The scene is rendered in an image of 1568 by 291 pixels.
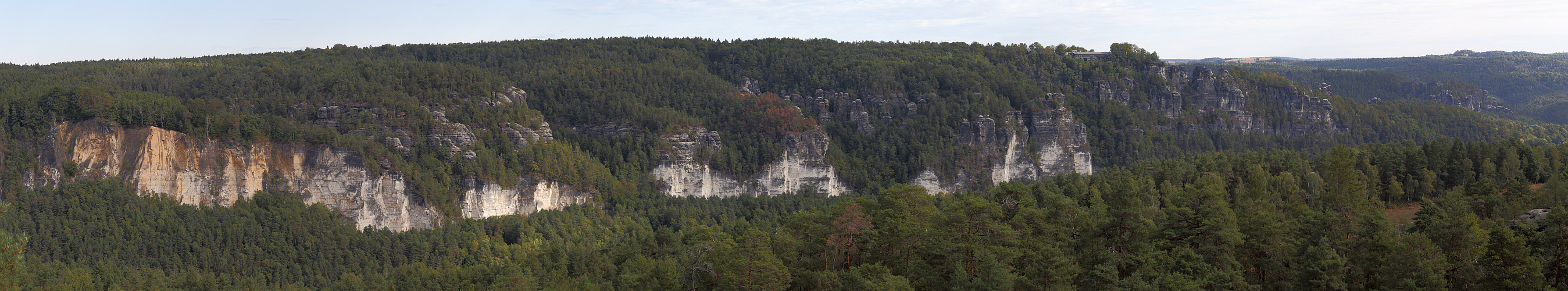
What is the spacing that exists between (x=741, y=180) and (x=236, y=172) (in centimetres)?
5133

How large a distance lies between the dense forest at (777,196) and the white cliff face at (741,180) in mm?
1342

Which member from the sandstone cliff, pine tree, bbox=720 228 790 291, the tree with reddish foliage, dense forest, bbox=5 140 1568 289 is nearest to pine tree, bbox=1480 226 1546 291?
dense forest, bbox=5 140 1568 289

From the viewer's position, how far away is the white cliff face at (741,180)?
11762 cm

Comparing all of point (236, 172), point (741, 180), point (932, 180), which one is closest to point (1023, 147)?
point (932, 180)

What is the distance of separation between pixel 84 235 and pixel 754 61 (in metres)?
99.7

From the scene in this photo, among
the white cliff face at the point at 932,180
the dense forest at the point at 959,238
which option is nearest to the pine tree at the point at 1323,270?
the dense forest at the point at 959,238

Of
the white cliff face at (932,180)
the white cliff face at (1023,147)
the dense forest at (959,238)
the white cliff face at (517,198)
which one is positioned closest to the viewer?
the dense forest at (959,238)

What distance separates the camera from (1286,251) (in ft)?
142

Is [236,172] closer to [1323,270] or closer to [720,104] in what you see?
[720,104]

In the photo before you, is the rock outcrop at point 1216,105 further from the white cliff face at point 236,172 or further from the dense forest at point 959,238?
the white cliff face at point 236,172

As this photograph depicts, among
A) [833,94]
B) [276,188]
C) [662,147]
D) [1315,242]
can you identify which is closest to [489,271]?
[276,188]

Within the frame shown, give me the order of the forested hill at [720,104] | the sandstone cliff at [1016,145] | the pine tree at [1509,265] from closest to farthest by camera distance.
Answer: the pine tree at [1509,265], the forested hill at [720,104], the sandstone cliff at [1016,145]

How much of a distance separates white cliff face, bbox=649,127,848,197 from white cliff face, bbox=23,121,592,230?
23.1 meters

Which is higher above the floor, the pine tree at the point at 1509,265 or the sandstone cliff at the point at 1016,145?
the pine tree at the point at 1509,265
